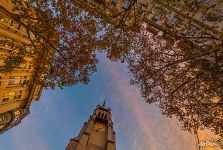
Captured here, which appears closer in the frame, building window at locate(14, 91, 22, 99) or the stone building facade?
the stone building facade

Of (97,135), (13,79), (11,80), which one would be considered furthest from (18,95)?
(97,135)

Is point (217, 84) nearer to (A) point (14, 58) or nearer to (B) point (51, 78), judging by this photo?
(B) point (51, 78)

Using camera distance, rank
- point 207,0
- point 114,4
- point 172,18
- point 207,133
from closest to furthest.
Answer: point 207,0, point 172,18, point 114,4, point 207,133

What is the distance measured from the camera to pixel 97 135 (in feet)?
172

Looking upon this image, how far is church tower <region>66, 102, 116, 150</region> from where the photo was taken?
42.2 metres

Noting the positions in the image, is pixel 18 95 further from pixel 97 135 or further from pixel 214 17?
pixel 214 17

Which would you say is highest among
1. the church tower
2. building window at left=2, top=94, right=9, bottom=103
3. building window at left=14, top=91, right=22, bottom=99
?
building window at left=14, top=91, right=22, bottom=99

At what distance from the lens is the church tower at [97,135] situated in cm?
4218

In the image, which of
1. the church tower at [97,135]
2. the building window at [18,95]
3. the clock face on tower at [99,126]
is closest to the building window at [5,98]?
the building window at [18,95]

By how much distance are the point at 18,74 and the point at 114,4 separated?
30535 millimetres

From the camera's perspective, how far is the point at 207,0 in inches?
1136

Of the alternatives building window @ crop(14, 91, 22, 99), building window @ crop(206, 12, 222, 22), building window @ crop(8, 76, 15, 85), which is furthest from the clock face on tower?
building window @ crop(206, 12, 222, 22)

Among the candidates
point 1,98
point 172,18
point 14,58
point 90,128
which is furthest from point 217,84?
point 1,98

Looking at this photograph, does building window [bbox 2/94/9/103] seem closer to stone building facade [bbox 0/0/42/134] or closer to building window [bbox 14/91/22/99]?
stone building facade [bbox 0/0/42/134]
